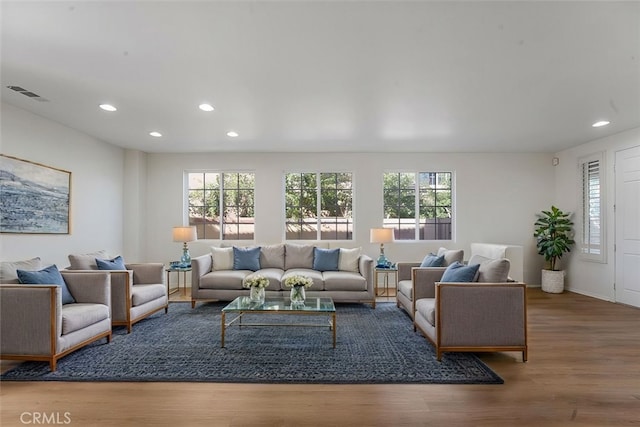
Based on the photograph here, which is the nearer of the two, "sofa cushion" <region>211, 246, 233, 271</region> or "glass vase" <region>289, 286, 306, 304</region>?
"glass vase" <region>289, 286, 306, 304</region>

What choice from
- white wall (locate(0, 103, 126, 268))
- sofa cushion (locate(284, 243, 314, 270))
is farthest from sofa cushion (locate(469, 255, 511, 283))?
white wall (locate(0, 103, 126, 268))

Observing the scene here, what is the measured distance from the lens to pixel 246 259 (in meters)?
5.29

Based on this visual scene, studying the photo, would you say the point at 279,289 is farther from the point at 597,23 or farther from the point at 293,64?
the point at 597,23

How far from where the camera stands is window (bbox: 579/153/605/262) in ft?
17.6

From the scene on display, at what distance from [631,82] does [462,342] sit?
9.39 ft

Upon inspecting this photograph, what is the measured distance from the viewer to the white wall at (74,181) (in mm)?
3842

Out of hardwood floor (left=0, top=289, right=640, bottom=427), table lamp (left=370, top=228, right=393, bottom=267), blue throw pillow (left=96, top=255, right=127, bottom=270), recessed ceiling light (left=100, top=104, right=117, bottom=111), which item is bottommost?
hardwood floor (left=0, top=289, right=640, bottom=427)

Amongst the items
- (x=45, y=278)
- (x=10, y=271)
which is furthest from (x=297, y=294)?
(x=10, y=271)

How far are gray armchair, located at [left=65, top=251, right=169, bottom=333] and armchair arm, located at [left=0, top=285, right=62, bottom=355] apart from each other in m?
Result: 0.77

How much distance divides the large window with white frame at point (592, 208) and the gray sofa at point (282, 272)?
375 centimetres

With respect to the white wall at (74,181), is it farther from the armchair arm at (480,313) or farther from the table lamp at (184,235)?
the armchair arm at (480,313)

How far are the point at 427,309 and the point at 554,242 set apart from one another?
396 cm

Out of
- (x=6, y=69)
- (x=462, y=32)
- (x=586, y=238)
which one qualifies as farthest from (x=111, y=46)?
(x=586, y=238)

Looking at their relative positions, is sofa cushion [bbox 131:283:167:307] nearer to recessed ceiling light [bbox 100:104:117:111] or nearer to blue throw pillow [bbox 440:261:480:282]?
recessed ceiling light [bbox 100:104:117:111]
